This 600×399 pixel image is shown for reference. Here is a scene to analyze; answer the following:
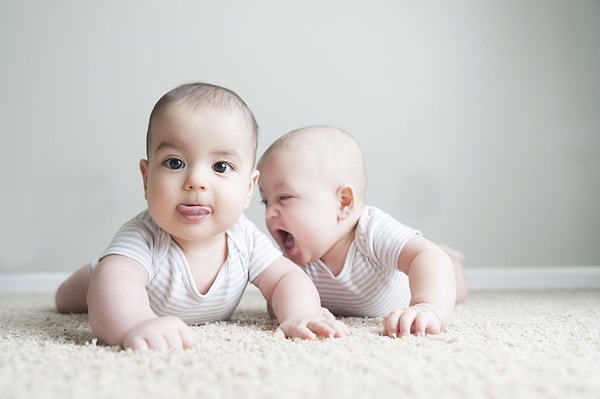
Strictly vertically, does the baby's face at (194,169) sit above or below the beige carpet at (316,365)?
above

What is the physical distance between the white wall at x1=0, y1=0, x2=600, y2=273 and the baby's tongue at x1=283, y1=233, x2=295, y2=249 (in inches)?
31.0

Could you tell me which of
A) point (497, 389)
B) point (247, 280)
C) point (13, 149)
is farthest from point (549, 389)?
point (13, 149)

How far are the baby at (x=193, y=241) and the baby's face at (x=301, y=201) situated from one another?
0.11m

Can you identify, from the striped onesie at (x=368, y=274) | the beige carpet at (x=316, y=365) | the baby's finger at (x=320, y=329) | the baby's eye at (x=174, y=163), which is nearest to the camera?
the beige carpet at (x=316, y=365)

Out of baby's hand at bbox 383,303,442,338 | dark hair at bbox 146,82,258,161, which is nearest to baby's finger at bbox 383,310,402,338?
baby's hand at bbox 383,303,442,338

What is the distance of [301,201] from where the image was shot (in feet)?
4.10

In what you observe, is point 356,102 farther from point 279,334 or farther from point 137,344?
point 137,344

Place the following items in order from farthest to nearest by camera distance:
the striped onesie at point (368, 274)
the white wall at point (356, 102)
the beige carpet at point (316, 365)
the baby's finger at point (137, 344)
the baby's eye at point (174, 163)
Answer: the white wall at point (356, 102), the striped onesie at point (368, 274), the baby's eye at point (174, 163), the baby's finger at point (137, 344), the beige carpet at point (316, 365)

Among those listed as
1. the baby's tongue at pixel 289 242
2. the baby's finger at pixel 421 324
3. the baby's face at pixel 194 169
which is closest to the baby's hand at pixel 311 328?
the baby's finger at pixel 421 324

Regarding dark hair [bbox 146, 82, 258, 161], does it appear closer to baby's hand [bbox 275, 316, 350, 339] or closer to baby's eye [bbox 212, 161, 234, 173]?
baby's eye [bbox 212, 161, 234, 173]

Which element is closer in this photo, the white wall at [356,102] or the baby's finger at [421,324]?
the baby's finger at [421,324]

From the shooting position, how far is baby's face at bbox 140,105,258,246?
999 mm

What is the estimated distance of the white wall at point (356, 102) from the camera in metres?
2.05

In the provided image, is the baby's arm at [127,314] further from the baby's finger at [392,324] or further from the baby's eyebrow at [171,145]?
the baby's finger at [392,324]
